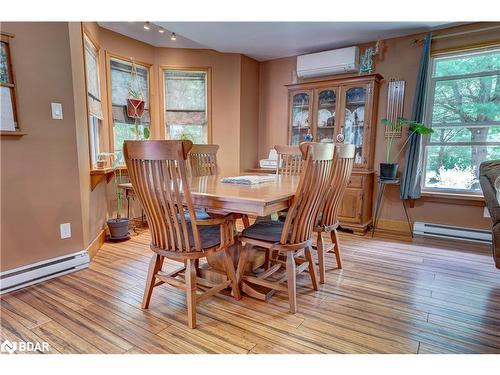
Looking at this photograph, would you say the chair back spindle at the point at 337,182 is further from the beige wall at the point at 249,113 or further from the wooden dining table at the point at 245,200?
the beige wall at the point at 249,113

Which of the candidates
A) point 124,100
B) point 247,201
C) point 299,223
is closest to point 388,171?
point 299,223

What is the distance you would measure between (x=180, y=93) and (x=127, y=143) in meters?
2.89

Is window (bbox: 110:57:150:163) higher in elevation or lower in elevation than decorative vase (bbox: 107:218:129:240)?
higher

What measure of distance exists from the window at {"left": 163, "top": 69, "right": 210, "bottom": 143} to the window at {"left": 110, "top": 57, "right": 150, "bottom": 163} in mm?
317

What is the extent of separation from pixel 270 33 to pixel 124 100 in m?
2.00

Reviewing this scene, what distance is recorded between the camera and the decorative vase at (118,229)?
3.18 m

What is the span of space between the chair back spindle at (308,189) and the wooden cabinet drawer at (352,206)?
182cm

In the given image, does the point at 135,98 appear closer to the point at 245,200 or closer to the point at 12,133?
the point at 12,133

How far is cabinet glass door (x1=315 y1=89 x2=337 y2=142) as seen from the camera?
12.3ft

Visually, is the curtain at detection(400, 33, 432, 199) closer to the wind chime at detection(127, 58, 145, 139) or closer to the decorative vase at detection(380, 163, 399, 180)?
the decorative vase at detection(380, 163, 399, 180)

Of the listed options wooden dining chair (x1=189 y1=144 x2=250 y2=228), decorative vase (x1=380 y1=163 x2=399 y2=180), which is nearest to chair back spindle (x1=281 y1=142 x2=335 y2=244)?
wooden dining chair (x1=189 y1=144 x2=250 y2=228)

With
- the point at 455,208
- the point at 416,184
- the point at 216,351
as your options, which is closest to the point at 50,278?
the point at 216,351

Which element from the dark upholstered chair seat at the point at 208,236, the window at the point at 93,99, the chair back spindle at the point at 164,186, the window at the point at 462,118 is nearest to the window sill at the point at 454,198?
the window at the point at 462,118
